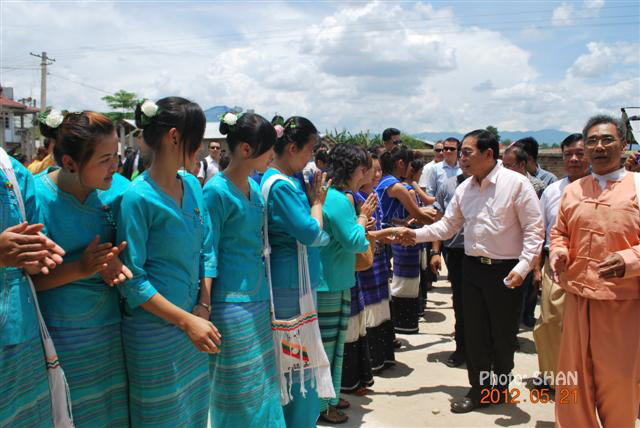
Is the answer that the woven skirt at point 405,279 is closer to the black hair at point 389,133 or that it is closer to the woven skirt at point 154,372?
the black hair at point 389,133

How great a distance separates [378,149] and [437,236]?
366cm

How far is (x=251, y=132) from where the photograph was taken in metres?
2.72

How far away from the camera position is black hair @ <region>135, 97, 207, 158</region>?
7.47 ft

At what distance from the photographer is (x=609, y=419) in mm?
3246

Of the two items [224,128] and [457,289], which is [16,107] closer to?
[457,289]

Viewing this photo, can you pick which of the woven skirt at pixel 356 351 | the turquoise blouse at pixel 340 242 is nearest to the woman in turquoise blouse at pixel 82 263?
the turquoise blouse at pixel 340 242

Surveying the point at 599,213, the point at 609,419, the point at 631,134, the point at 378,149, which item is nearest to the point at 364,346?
the point at 609,419

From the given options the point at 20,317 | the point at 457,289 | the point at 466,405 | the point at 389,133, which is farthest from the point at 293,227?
the point at 389,133

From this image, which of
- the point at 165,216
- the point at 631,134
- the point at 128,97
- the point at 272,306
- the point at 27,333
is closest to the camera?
the point at 27,333

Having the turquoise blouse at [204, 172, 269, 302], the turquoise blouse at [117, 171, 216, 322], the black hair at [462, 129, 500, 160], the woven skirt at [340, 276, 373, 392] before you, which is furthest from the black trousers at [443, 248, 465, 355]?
the turquoise blouse at [117, 171, 216, 322]

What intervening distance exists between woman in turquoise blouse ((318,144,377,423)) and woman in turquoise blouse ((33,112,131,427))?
5.29 feet

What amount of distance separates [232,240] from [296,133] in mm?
818

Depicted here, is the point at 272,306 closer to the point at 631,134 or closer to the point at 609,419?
the point at 609,419

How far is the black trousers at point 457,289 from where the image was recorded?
5340mm
